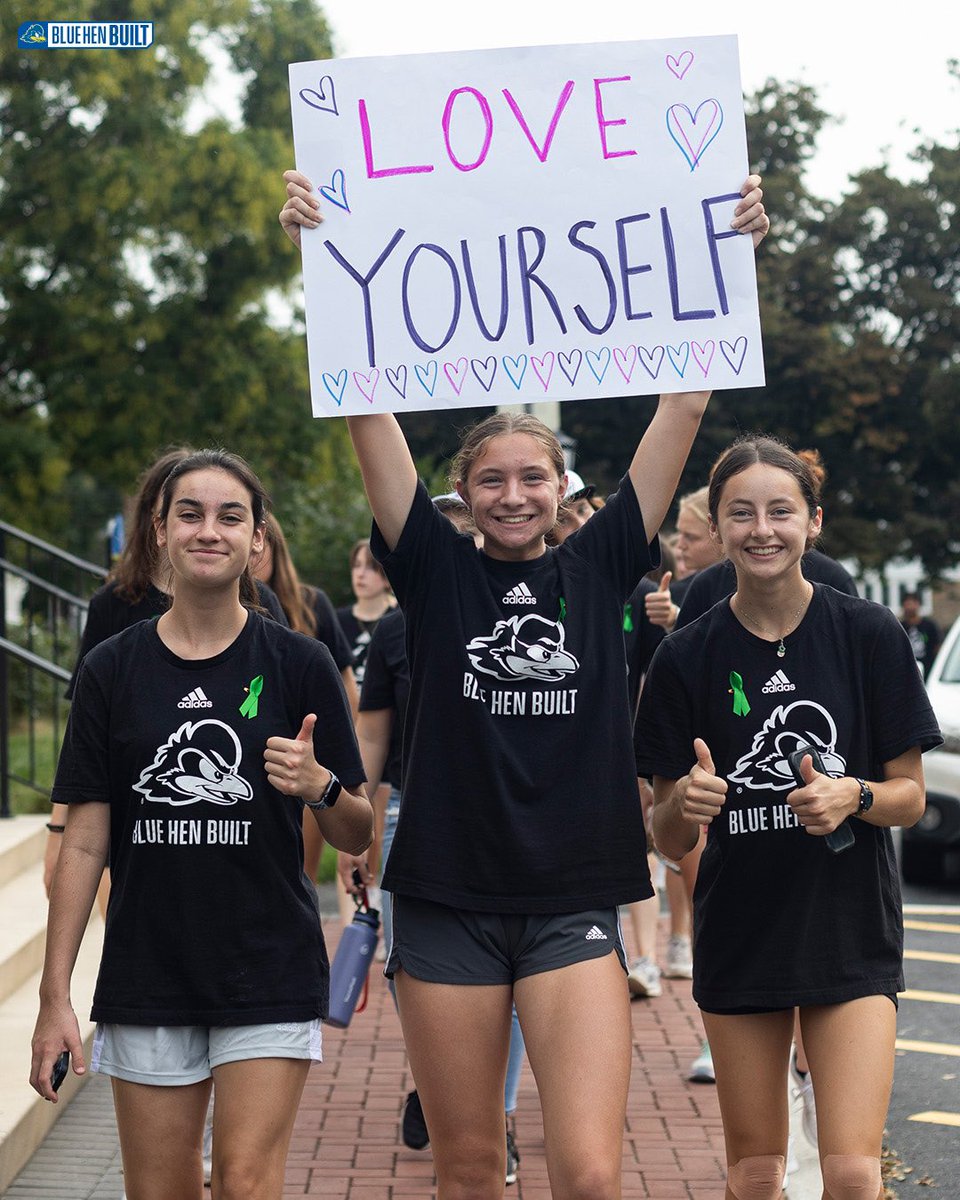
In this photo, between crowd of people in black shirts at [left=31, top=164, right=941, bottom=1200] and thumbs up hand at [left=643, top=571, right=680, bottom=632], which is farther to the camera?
thumbs up hand at [left=643, top=571, right=680, bottom=632]

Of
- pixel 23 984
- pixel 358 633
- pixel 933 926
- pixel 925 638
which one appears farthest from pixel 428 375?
pixel 925 638

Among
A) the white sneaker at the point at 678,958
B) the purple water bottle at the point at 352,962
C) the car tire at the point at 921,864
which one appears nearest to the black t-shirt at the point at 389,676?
the purple water bottle at the point at 352,962

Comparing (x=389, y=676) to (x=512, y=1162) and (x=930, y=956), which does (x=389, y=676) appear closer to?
(x=512, y=1162)

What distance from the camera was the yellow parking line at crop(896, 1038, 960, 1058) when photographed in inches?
275

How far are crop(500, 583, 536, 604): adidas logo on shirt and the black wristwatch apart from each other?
21.5 inches

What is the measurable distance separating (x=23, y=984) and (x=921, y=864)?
634 centimetres

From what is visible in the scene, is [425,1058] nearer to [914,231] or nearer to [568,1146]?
[568,1146]

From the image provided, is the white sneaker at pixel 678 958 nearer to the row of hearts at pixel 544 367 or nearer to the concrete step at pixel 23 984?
the concrete step at pixel 23 984

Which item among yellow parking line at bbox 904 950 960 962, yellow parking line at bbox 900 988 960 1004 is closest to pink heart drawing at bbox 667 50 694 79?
yellow parking line at bbox 900 988 960 1004

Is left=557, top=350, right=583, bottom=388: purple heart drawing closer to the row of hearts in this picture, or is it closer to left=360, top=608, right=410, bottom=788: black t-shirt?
the row of hearts

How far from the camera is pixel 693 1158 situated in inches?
214

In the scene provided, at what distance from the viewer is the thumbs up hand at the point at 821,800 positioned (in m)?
3.46

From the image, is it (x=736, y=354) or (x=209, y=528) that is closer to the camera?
(x=209, y=528)

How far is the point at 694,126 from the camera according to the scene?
3953 millimetres
